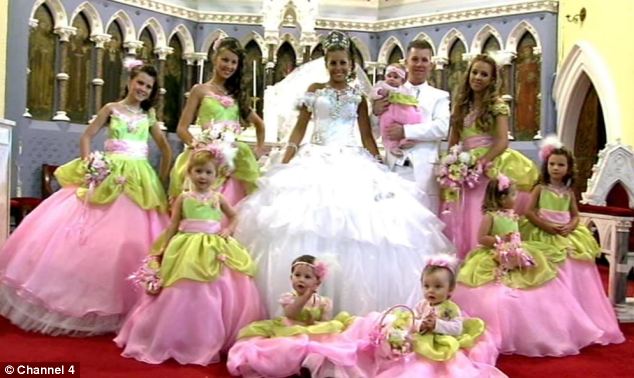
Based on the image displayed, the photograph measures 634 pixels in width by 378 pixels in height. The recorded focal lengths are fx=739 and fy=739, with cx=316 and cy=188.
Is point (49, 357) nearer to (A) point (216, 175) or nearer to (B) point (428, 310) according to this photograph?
(A) point (216, 175)

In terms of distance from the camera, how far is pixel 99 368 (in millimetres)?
3314

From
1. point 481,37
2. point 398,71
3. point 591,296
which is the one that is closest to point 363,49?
point 481,37

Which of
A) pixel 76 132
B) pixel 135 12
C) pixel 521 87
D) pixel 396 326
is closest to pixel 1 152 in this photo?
pixel 396 326

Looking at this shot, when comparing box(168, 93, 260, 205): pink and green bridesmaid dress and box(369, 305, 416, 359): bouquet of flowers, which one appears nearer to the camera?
box(369, 305, 416, 359): bouquet of flowers

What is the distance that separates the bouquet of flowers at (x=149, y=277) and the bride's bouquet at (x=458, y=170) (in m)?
1.68

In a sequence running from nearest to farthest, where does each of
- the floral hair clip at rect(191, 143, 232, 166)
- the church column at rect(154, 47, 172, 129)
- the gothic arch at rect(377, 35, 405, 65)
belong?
the floral hair clip at rect(191, 143, 232, 166) → the church column at rect(154, 47, 172, 129) → the gothic arch at rect(377, 35, 405, 65)

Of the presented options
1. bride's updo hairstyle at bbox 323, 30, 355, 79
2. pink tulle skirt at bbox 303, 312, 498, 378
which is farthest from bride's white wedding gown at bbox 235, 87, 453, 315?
bride's updo hairstyle at bbox 323, 30, 355, 79

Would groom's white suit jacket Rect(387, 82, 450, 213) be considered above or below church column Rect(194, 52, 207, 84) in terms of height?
below

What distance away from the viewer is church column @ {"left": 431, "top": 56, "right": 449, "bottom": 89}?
10.4 metres

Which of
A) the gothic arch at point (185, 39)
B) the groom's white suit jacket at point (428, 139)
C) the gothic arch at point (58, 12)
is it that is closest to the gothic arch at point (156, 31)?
the gothic arch at point (185, 39)

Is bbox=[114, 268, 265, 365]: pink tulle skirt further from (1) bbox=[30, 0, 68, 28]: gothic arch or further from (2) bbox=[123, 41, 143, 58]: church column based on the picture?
(2) bbox=[123, 41, 143, 58]: church column

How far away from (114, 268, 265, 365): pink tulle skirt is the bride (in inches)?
7.6

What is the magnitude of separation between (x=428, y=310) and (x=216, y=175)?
1.43 m

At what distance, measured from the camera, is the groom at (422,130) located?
4273mm
